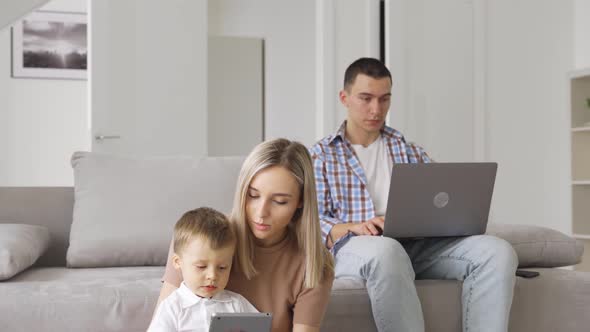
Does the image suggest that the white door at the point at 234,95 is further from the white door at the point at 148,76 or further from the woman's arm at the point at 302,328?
the woman's arm at the point at 302,328

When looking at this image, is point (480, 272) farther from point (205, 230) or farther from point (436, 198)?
point (205, 230)

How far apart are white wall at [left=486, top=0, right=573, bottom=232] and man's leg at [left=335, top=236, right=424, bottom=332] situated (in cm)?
269

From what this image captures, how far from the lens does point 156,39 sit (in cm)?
446

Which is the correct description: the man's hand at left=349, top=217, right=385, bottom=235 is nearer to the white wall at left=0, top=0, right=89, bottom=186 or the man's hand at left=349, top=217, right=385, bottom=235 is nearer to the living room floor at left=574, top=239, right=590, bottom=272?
the living room floor at left=574, top=239, right=590, bottom=272

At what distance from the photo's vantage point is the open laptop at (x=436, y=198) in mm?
2102

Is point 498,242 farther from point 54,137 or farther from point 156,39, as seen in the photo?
point 54,137

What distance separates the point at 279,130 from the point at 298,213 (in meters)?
4.49

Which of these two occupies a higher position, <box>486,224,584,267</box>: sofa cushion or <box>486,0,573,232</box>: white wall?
<box>486,0,573,232</box>: white wall

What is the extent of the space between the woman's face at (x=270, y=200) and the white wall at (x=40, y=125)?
434 cm

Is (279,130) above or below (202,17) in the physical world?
below

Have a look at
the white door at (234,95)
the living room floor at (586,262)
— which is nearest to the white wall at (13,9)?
the living room floor at (586,262)

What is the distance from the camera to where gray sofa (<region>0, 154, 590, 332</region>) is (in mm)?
1975

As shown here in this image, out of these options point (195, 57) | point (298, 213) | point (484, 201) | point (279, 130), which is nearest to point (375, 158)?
point (484, 201)

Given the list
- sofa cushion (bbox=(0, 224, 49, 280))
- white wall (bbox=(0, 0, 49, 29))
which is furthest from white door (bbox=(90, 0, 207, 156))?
white wall (bbox=(0, 0, 49, 29))
